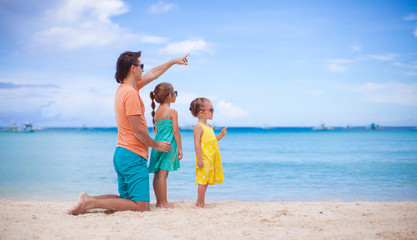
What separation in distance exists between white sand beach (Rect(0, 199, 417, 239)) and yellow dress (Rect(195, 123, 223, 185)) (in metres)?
0.43

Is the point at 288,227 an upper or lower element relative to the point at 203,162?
lower

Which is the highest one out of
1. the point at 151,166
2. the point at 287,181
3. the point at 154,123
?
the point at 154,123

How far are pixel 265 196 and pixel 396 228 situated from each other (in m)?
3.72

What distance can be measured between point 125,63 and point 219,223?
92.0 inches

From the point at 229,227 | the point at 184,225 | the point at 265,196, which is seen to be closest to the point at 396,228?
the point at 229,227

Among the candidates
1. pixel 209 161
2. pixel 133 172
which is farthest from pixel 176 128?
pixel 133 172

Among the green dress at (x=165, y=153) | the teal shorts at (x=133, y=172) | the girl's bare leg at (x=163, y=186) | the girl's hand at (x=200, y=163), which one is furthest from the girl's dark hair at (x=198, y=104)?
the teal shorts at (x=133, y=172)

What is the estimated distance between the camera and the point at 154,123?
4570 mm

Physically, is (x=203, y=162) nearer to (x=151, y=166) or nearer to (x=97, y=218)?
(x=151, y=166)

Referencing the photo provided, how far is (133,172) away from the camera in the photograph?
402 centimetres

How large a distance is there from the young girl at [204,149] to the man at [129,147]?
21.0 inches

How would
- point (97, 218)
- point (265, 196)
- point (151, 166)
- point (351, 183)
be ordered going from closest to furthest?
point (97, 218) < point (151, 166) < point (265, 196) < point (351, 183)

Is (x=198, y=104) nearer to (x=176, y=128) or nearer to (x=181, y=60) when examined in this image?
(x=176, y=128)

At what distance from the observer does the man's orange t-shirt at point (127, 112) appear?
3.93 m
